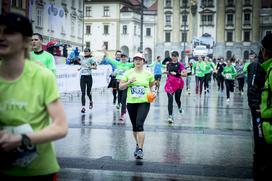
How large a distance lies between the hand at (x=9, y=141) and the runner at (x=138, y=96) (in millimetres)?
5051

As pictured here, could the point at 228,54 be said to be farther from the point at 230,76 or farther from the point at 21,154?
the point at 21,154

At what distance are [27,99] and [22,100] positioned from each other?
3cm

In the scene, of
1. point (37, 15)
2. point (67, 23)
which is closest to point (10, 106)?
point (37, 15)

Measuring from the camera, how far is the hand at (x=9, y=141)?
2406mm

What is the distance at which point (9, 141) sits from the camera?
241 centimetres

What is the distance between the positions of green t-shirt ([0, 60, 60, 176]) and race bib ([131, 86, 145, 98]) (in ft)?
17.0

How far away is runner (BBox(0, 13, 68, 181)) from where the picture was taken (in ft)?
8.43

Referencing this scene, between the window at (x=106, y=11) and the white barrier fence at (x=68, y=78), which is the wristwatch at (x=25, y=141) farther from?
the window at (x=106, y=11)

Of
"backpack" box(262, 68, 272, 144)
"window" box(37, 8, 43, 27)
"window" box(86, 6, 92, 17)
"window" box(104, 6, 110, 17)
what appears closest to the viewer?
"backpack" box(262, 68, 272, 144)

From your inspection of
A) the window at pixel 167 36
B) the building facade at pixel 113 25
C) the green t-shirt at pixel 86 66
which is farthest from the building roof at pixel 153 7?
the green t-shirt at pixel 86 66

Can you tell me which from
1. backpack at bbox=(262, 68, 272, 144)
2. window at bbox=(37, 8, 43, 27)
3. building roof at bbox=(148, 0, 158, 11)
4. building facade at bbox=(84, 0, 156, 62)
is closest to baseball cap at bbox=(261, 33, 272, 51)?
backpack at bbox=(262, 68, 272, 144)

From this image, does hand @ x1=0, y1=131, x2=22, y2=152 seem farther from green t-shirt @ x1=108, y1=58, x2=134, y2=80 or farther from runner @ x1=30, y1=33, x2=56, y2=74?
green t-shirt @ x1=108, y1=58, x2=134, y2=80

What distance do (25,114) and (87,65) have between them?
11.6m

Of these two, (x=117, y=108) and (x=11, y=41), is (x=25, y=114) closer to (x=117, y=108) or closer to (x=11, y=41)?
(x=11, y=41)
